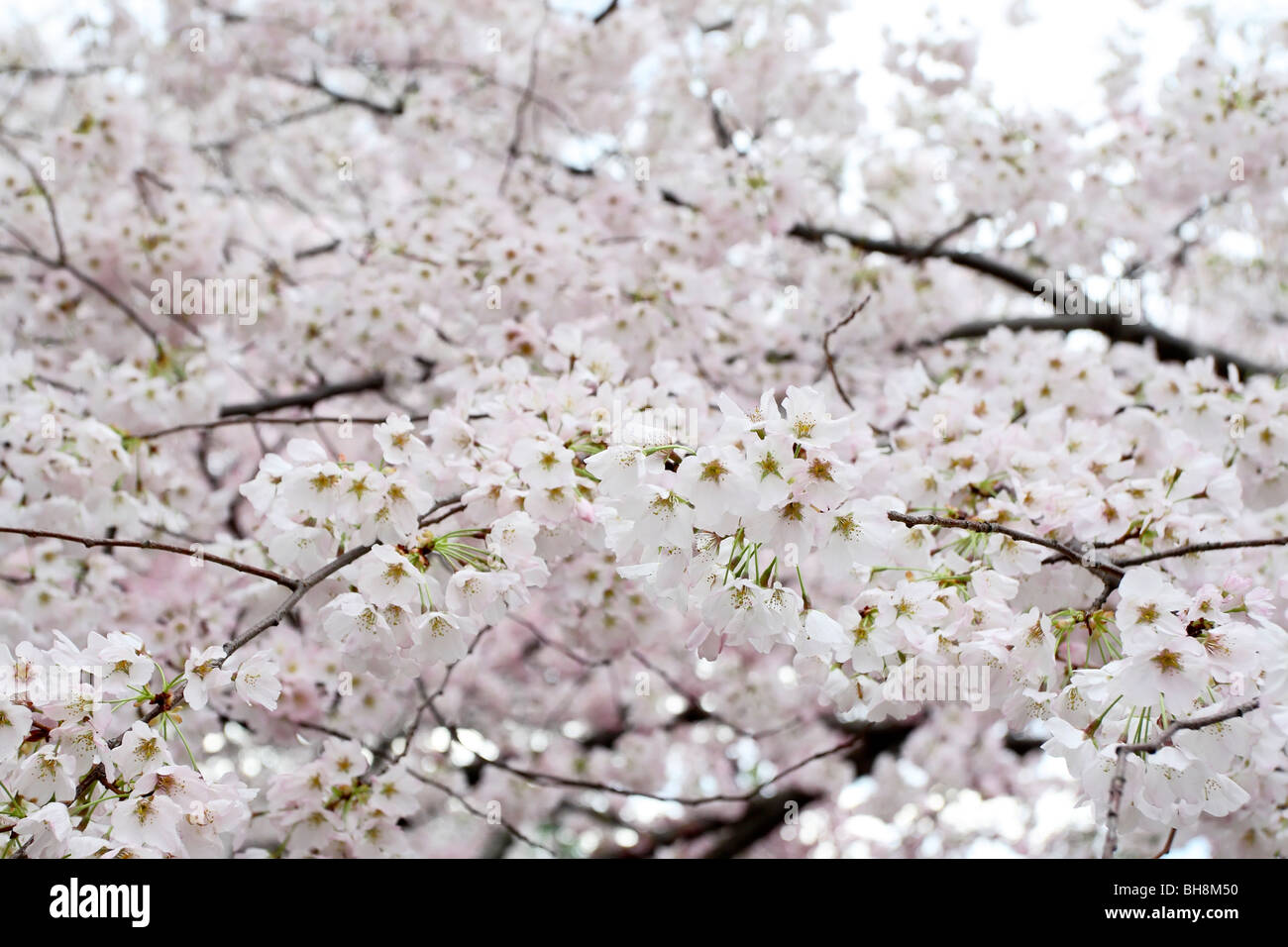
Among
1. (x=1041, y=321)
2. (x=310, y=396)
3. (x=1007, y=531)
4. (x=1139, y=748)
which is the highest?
(x=1041, y=321)

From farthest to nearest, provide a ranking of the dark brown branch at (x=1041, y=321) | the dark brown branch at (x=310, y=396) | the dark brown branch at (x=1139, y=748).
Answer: the dark brown branch at (x=1041, y=321), the dark brown branch at (x=310, y=396), the dark brown branch at (x=1139, y=748)

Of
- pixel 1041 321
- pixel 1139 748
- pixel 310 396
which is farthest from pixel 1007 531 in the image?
pixel 1041 321

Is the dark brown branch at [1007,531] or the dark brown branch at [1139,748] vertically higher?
the dark brown branch at [1007,531]

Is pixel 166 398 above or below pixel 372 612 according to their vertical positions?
above

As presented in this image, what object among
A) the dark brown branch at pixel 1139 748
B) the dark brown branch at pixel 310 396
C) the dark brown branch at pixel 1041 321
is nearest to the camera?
the dark brown branch at pixel 1139 748

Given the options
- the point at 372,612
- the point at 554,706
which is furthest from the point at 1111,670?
the point at 554,706

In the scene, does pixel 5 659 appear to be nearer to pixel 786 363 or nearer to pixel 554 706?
pixel 786 363

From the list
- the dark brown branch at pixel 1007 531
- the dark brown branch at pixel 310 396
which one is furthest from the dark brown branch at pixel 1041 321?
the dark brown branch at pixel 1007 531

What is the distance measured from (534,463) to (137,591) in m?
2.45

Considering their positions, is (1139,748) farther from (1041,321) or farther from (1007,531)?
(1041,321)

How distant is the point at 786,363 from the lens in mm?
4566

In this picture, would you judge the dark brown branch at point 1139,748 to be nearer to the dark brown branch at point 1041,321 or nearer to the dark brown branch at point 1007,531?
the dark brown branch at point 1007,531

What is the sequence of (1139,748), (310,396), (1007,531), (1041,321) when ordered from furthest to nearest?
(1041,321), (310,396), (1007,531), (1139,748)

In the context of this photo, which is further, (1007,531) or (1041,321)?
(1041,321)
